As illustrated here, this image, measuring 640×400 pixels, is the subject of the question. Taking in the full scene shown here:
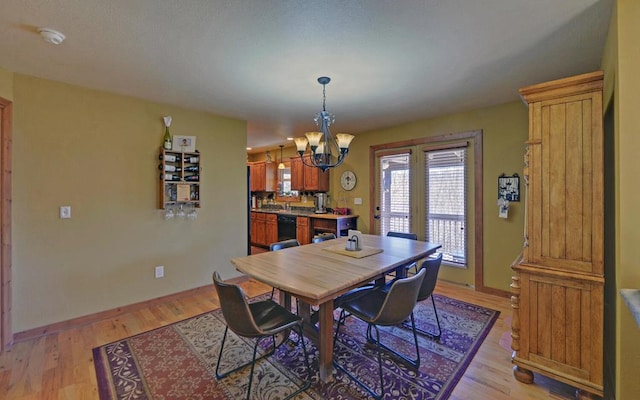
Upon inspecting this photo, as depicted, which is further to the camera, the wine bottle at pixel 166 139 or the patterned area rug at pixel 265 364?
the wine bottle at pixel 166 139

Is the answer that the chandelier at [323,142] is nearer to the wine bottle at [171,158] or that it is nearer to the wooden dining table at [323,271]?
the wooden dining table at [323,271]

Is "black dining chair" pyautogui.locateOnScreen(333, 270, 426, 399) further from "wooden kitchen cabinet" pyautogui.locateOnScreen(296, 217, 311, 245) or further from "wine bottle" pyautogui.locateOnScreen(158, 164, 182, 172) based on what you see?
"wooden kitchen cabinet" pyautogui.locateOnScreen(296, 217, 311, 245)

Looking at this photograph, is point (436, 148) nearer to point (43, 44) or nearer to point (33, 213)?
point (43, 44)

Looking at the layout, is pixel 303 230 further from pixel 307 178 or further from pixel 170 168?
pixel 170 168

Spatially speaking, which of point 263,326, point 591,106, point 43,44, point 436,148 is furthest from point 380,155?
point 43,44

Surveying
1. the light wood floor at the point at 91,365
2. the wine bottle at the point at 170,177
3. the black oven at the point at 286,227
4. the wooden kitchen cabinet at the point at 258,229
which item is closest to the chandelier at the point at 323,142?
the wine bottle at the point at 170,177

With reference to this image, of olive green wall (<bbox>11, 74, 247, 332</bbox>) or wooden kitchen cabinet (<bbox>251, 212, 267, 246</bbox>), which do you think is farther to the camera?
wooden kitchen cabinet (<bbox>251, 212, 267, 246</bbox>)

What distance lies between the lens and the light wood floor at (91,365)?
1.87 m

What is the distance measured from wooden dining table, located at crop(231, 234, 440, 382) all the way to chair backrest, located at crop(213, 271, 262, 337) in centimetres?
22

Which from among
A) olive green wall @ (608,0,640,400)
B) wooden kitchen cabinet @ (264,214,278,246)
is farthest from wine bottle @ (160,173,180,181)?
olive green wall @ (608,0,640,400)

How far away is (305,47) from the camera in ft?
6.88

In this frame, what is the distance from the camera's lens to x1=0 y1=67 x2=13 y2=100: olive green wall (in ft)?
7.89

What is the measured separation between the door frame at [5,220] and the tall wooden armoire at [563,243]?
4145 mm

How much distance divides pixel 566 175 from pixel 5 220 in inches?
173
